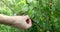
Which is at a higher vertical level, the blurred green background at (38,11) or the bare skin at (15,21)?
the blurred green background at (38,11)

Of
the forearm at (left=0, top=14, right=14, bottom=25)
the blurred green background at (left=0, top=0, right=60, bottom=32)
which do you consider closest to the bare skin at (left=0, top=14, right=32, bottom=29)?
the forearm at (left=0, top=14, right=14, bottom=25)

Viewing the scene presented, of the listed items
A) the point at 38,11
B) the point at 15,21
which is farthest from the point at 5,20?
the point at 38,11

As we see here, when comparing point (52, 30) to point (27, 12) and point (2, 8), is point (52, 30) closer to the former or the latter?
point (27, 12)

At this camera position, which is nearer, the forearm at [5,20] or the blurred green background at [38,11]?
the forearm at [5,20]

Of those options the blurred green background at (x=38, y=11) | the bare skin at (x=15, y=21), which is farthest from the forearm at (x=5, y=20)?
the blurred green background at (x=38, y=11)

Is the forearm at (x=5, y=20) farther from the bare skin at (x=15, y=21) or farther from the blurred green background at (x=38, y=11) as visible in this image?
the blurred green background at (x=38, y=11)

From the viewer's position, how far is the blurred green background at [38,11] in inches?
83.0

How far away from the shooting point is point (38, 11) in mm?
2174

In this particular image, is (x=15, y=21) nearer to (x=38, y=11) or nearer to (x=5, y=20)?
(x=5, y=20)

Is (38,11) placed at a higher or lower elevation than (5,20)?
higher

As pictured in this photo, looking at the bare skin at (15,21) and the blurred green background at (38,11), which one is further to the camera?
the blurred green background at (38,11)

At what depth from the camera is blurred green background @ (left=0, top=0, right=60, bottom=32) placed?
2.11 metres

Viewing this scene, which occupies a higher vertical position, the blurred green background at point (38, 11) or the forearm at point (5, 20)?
the blurred green background at point (38, 11)

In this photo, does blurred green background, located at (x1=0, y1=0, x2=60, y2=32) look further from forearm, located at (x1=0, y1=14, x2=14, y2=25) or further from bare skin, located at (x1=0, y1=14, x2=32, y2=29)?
forearm, located at (x1=0, y1=14, x2=14, y2=25)
